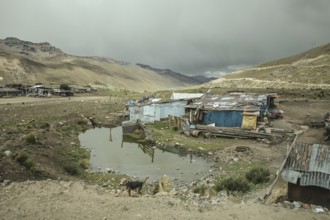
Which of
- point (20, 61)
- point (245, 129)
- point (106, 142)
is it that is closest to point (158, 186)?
point (106, 142)

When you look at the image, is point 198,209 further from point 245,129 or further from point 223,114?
point 223,114

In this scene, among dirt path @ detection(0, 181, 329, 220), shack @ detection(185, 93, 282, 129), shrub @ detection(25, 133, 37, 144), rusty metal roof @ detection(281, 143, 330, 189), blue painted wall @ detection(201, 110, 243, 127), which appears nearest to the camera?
dirt path @ detection(0, 181, 329, 220)

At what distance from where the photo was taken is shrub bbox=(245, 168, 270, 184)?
17594 millimetres

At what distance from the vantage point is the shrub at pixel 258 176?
17594mm

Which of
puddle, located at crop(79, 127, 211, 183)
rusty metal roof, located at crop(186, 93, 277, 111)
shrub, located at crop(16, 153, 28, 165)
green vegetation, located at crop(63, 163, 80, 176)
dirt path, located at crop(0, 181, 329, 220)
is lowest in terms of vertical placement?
puddle, located at crop(79, 127, 211, 183)

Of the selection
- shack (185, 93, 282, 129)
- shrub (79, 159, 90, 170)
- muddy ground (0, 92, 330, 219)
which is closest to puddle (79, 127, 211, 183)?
shrub (79, 159, 90, 170)

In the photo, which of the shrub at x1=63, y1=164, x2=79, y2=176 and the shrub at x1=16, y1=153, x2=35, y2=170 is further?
the shrub at x1=63, y1=164, x2=79, y2=176

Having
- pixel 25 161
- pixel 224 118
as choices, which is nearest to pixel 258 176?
pixel 25 161

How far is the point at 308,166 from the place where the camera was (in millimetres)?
13688

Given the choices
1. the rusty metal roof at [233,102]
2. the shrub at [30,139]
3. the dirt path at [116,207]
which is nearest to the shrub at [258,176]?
the dirt path at [116,207]

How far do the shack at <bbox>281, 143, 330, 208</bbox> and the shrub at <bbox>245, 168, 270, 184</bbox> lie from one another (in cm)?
336

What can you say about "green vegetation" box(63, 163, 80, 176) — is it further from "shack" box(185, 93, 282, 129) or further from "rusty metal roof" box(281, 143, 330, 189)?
"shack" box(185, 93, 282, 129)

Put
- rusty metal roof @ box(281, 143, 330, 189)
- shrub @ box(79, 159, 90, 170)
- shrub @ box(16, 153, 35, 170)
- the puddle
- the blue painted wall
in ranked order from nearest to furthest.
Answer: rusty metal roof @ box(281, 143, 330, 189)
shrub @ box(16, 153, 35, 170)
the puddle
shrub @ box(79, 159, 90, 170)
the blue painted wall

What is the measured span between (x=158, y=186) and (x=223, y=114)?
59.9 ft
